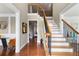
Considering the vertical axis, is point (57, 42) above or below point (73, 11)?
below

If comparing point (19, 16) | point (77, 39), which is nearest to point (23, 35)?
point (19, 16)

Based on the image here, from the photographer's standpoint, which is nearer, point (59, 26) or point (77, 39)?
point (77, 39)

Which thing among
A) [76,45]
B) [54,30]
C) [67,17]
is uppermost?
[67,17]

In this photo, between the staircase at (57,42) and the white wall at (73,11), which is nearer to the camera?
the white wall at (73,11)

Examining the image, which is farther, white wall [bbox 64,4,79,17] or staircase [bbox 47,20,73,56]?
staircase [bbox 47,20,73,56]

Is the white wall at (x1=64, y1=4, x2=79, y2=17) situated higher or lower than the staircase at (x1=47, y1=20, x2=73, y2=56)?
higher

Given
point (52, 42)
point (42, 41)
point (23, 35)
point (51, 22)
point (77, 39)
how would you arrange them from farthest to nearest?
point (23, 35) < point (42, 41) < point (51, 22) < point (52, 42) < point (77, 39)

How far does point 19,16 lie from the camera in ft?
20.2

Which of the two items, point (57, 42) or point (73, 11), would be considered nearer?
point (73, 11)

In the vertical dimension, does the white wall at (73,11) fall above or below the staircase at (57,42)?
above

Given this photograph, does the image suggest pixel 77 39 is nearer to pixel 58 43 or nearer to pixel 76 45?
pixel 76 45

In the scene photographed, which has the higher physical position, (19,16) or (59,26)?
(19,16)

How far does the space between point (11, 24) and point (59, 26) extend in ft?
8.27

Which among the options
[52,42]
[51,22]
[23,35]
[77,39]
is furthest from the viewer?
[23,35]
